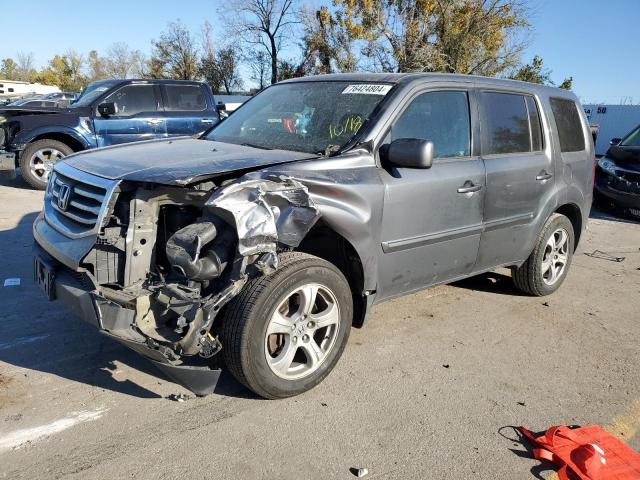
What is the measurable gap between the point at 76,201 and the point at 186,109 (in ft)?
25.3

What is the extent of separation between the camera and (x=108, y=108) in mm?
9414

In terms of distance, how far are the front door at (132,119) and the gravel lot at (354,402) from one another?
5555 millimetres

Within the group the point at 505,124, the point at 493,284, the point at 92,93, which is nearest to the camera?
the point at 505,124

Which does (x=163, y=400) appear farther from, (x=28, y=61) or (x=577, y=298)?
(x=28, y=61)

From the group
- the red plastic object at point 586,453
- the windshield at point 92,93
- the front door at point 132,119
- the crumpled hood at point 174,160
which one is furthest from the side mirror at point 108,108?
the red plastic object at point 586,453

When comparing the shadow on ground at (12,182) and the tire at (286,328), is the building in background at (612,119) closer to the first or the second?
the shadow on ground at (12,182)

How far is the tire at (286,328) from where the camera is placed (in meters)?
2.91

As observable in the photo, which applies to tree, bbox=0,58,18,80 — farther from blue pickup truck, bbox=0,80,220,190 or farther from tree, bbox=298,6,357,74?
blue pickup truck, bbox=0,80,220,190

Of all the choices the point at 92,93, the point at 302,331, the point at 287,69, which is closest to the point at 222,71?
the point at 287,69

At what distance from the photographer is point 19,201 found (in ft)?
28.5

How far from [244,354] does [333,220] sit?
0.92 m

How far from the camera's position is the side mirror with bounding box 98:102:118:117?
941cm

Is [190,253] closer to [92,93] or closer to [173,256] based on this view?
[173,256]

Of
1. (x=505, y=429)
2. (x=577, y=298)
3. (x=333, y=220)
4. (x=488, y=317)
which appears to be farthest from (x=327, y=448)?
(x=577, y=298)
